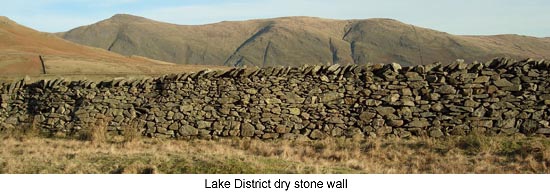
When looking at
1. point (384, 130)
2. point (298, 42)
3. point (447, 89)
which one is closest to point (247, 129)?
point (384, 130)

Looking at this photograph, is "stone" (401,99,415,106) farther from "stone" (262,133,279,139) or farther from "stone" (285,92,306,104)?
"stone" (262,133,279,139)

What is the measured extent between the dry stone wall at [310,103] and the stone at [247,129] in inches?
1.0

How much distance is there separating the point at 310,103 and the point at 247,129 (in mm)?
1689

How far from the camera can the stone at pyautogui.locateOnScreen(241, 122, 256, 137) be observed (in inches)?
501

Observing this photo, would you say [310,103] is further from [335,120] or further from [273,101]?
[273,101]

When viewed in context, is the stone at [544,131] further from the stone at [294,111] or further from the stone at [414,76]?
the stone at [294,111]

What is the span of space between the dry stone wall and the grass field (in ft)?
1.96

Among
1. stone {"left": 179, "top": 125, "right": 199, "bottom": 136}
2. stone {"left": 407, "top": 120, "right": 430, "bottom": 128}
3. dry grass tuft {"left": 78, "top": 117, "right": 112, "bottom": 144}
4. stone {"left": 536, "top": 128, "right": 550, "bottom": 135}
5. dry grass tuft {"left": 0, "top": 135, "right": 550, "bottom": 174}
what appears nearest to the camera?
dry grass tuft {"left": 0, "top": 135, "right": 550, "bottom": 174}

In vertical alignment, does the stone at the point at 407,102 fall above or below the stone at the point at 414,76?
below

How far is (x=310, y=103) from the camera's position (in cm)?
1260

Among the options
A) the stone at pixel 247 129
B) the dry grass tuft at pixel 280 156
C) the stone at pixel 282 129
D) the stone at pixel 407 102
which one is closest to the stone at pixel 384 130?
the dry grass tuft at pixel 280 156

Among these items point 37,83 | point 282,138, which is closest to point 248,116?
point 282,138

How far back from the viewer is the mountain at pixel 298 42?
128m

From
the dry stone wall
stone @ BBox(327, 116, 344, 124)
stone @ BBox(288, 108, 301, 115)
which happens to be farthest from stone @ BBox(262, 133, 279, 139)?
stone @ BBox(327, 116, 344, 124)
